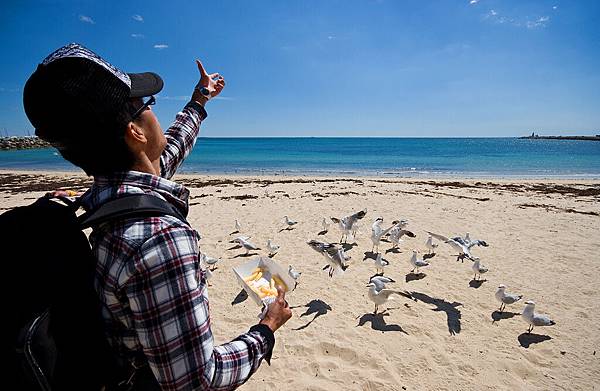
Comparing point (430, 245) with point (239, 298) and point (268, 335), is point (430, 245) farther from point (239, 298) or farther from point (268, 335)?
point (268, 335)

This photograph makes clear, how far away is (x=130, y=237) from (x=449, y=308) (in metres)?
5.64

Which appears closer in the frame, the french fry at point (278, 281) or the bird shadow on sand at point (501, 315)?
the french fry at point (278, 281)

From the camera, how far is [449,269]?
23.3ft

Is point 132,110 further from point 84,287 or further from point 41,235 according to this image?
point 84,287

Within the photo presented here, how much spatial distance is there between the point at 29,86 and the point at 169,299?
873 millimetres

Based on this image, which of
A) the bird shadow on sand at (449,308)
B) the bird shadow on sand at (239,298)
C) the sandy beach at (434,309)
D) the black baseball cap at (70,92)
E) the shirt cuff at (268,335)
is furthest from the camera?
the bird shadow on sand at (239,298)

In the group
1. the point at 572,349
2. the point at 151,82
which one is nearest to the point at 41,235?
the point at 151,82

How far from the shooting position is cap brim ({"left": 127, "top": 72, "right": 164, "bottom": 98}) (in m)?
1.27

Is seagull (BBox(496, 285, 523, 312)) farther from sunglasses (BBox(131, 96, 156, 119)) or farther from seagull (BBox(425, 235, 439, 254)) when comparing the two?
sunglasses (BBox(131, 96, 156, 119))

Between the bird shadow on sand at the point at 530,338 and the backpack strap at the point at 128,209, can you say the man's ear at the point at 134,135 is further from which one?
the bird shadow on sand at the point at 530,338

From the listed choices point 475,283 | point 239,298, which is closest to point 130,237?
point 239,298

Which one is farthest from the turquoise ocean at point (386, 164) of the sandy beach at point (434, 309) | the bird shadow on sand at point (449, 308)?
the bird shadow on sand at point (449, 308)

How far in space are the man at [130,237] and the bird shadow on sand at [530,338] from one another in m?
5.01

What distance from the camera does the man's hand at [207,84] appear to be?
2.54 m
